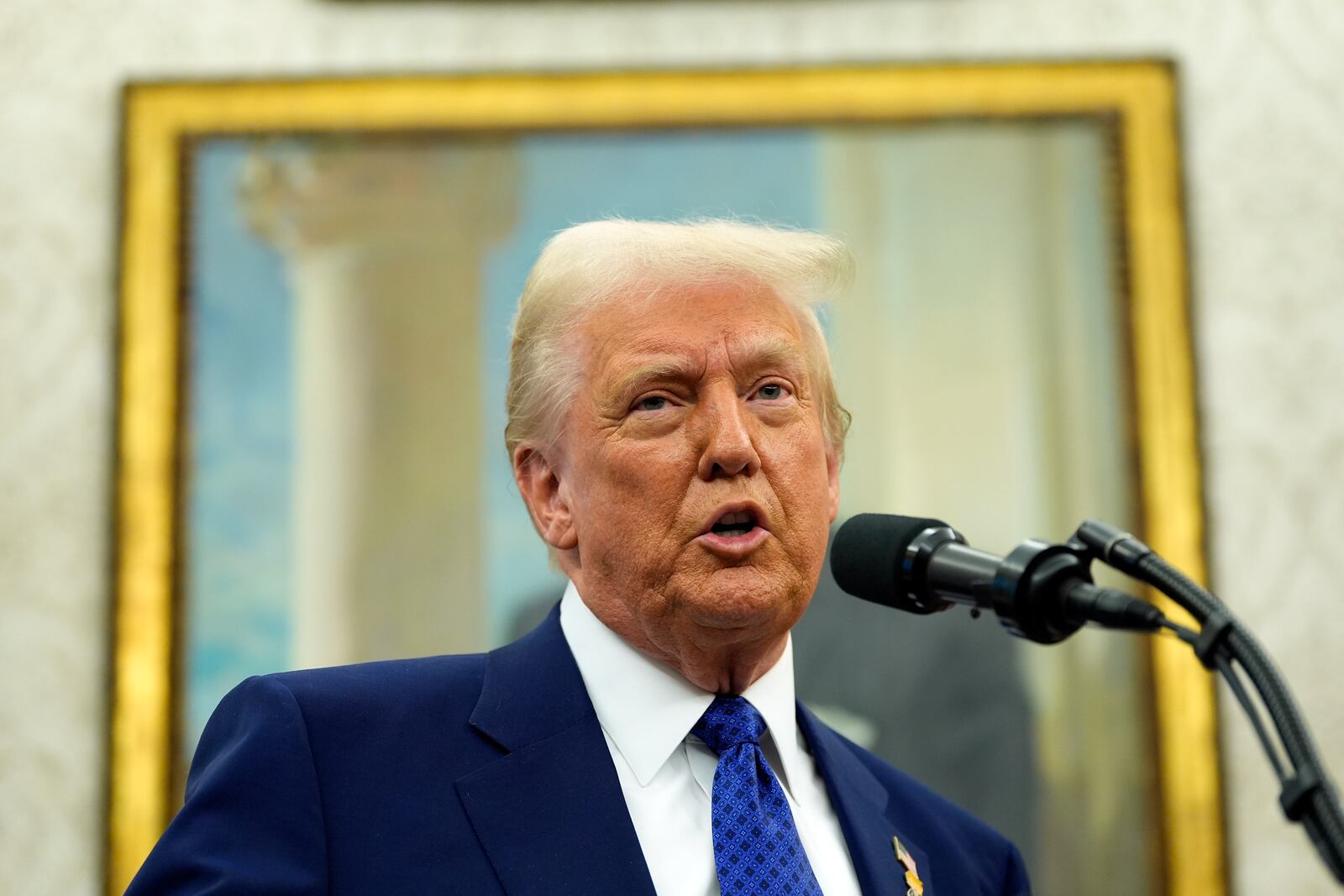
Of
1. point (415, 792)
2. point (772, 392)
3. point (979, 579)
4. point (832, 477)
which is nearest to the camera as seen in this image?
point (979, 579)

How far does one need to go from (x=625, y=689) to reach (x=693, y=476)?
303 mm

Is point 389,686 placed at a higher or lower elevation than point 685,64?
lower

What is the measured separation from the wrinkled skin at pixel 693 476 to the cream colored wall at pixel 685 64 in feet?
5.16

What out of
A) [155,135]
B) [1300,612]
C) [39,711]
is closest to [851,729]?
[1300,612]

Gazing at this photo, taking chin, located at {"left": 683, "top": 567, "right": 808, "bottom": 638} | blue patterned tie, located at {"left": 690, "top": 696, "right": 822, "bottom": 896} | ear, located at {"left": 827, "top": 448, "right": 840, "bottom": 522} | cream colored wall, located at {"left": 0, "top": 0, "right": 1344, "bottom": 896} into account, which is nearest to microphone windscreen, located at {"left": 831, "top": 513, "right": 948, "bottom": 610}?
chin, located at {"left": 683, "top": 567, "right": 808, "bottom": 638}

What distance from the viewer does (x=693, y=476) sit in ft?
6.06

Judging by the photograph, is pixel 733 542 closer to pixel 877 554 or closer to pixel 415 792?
pixel 877 554

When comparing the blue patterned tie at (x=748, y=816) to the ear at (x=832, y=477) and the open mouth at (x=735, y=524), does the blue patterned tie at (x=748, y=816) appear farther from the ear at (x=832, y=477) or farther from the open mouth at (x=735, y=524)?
the ear at (x=832, y=477)

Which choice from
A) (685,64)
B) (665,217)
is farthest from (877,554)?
(685,64)

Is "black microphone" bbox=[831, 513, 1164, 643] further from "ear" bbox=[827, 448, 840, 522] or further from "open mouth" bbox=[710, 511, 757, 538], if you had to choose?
"ear" bbox=[827, 448, 840, 522]

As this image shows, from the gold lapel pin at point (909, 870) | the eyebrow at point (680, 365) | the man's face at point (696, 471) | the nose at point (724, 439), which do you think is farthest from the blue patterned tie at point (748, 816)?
the eyebrow at point (680, 365)

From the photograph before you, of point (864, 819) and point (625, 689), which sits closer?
point (625, 689)

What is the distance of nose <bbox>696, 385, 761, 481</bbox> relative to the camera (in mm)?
1835

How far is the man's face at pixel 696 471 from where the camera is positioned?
1831 millimetres
